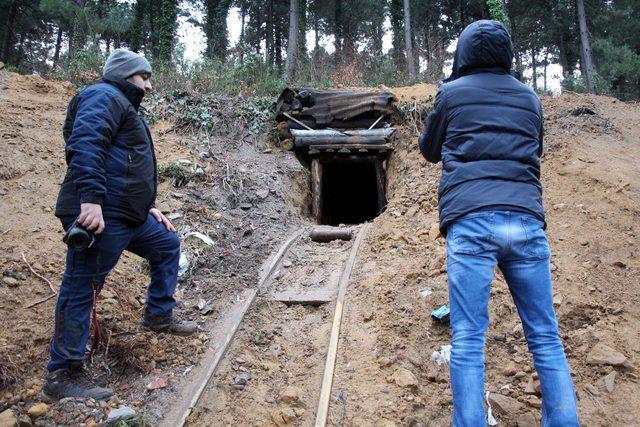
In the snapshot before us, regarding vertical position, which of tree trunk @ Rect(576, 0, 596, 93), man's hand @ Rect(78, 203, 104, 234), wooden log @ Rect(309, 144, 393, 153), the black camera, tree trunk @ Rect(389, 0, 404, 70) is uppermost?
A: tree trunk @ Rect(389, 0, 404, 70)

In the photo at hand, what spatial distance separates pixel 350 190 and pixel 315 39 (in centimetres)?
1965

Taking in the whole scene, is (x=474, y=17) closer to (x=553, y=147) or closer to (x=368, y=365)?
(x=553, y=147)

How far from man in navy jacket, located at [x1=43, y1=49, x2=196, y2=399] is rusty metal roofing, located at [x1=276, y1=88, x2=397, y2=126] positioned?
6118mm

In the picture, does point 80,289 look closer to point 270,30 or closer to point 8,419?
point 8,419

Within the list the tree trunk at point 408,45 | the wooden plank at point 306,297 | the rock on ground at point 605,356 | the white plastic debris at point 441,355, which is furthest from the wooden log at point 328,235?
the tree trunk at point 408,45

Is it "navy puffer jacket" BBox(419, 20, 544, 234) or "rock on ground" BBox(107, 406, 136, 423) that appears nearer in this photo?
"navy puffer jacket" BBox(419, 20, 544, 234)

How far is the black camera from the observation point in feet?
8.87

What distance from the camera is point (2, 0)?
17609mm

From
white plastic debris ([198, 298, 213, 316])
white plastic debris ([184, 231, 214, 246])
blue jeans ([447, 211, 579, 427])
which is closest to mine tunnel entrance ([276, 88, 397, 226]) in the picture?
white plastic debris ([184, 231, 214, 246])

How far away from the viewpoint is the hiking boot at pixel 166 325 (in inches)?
145

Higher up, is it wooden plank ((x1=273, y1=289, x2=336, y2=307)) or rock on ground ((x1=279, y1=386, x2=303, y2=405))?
wooden plank ((x1=273, y1=289, x2=336, y2=307))

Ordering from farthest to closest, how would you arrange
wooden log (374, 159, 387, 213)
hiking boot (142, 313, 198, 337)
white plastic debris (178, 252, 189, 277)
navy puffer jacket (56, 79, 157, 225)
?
wooden log (374, 159, 387, 213) → white plastic debris (178, 252, 189, 277) → hiking boot (142, 313, 198, 337) → navy puffer jacket (56, 79, 157, 225)

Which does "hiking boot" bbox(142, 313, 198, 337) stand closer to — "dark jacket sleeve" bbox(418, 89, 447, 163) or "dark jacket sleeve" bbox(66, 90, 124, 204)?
"dark jacket sleeve" bbox(66, 90, 124, 204)

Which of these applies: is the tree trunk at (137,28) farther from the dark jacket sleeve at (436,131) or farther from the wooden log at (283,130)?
the dark jacket sleeve at (436,131)
